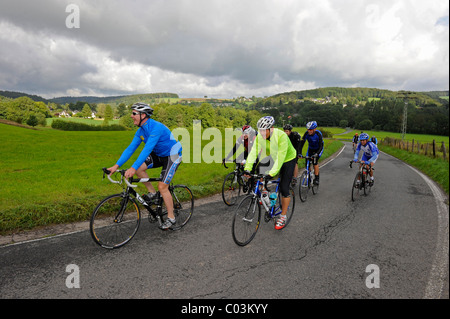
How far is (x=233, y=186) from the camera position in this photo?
7184mm

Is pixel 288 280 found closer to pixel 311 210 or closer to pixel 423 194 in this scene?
pixel 311 210

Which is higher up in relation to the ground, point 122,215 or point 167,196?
point 167,196

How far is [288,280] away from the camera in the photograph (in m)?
3.24

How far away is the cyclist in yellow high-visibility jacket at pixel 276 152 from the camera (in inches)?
174

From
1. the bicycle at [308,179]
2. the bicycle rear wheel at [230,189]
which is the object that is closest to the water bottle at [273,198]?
the bicycle rear wheel at [230,189]

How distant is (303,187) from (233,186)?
2.40 metres

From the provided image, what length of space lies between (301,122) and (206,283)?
68.0m

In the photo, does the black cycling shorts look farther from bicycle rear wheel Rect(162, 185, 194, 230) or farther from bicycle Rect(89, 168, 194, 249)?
bicycle Rect(89, 168, 194, 249)

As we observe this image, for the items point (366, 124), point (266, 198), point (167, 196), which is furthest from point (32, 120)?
point (366, 124)

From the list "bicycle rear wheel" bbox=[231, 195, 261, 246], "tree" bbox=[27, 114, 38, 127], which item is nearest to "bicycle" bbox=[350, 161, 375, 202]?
"bicycle rear wheel" bbox=[231, 195, 261, 246]

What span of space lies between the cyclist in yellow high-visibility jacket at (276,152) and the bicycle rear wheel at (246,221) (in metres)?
0.65

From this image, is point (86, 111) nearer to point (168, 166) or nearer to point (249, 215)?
point (168, 166)

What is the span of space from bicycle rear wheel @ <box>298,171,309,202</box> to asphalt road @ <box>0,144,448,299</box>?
1.73 meters
